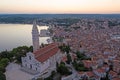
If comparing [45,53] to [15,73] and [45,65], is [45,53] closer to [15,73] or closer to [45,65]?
[45,65]

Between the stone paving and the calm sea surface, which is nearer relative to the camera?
the stone paving

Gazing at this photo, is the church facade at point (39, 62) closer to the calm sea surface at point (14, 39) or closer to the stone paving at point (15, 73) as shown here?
the stone paving at point (15, 73)

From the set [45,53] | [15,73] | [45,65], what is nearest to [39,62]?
[45,65]

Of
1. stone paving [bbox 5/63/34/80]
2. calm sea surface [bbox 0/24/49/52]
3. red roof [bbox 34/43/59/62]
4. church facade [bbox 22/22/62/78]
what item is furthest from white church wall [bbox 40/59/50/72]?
calm sea surface [bbox 0/24/49/52]

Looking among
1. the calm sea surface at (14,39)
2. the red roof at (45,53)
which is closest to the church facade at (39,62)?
the red roof at (45,53)

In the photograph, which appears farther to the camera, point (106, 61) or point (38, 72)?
point (106, 61)

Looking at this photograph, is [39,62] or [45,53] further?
[45,53]

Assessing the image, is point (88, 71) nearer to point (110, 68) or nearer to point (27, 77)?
point (110, 68)

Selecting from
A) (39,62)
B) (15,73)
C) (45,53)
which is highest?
(45,53)

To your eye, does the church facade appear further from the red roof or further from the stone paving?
the stone paving

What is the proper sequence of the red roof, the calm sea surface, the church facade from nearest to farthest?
1. the church facade
2. the red roof
3. the calm sea surface

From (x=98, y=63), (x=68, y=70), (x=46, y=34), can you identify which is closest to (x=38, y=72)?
(x=68, y=70)
